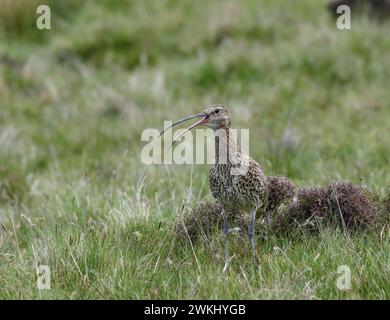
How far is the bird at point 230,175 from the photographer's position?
5172mm

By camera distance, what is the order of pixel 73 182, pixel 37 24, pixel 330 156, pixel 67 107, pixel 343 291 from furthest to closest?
pixel 37 24 → pixel 67 107 → pixel 330 156 → pixel 73 182 → pixel 343 291

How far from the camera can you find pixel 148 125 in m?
9.85

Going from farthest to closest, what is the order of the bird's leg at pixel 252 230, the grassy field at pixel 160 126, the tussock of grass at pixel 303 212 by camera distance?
the tussock of grass at pixel 303 212
the bird's leg at pixel 252 230
the grassy field at pixel 160 126

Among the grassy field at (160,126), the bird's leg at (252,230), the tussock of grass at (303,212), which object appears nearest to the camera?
the grassy field at (160,126)

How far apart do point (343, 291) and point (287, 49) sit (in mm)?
6870

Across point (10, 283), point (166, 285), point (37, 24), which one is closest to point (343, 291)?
point (166, 285)

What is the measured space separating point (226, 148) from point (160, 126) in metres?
4.53

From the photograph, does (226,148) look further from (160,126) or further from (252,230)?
(160,126)

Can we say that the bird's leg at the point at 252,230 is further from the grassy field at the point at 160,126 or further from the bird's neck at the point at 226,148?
the bird's neck at the point at 226,148

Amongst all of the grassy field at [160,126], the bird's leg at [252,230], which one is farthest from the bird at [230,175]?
the grassy field at [160,126]

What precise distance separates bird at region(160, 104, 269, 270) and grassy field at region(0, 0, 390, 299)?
0.30m

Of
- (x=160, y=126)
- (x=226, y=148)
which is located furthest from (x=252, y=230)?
(x=160, y=126)

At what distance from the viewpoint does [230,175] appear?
17.0ft

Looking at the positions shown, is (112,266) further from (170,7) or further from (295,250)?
(170,7)
